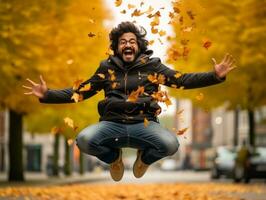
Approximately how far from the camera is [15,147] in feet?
83.3

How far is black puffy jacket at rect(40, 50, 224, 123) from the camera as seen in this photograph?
5758 millimetres

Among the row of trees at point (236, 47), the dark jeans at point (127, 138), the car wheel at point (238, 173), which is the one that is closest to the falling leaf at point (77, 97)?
the dark jeans at point (127, 138)

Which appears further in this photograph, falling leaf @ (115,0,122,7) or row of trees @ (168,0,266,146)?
row of trees @ (168,0,266,146)

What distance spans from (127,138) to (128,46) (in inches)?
30.6

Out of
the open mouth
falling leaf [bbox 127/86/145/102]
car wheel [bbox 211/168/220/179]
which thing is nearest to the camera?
falling leaf [bbox 127/86/145/102]

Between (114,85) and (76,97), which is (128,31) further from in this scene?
(76,97)

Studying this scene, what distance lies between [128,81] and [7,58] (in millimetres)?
12881

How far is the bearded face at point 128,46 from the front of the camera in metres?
5.70

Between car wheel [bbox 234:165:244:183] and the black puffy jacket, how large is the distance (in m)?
18.4

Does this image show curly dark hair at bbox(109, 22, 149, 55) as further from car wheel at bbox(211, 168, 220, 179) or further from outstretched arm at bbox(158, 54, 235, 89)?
car wheel at bbox(211, 168, 220, 179)

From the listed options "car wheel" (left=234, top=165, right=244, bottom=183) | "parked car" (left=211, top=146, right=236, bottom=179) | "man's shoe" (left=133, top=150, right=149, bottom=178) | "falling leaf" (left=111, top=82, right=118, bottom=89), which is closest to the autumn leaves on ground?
"man's shoe" (left=133, top=150, right=149, bottom=178)

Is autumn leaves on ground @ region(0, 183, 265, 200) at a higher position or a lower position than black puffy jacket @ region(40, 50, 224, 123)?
lower

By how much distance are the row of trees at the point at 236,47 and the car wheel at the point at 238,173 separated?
254 centimetres

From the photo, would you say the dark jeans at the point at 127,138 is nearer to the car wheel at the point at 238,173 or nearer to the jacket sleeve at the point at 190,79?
the jacket sleeve at the point at 190,79
